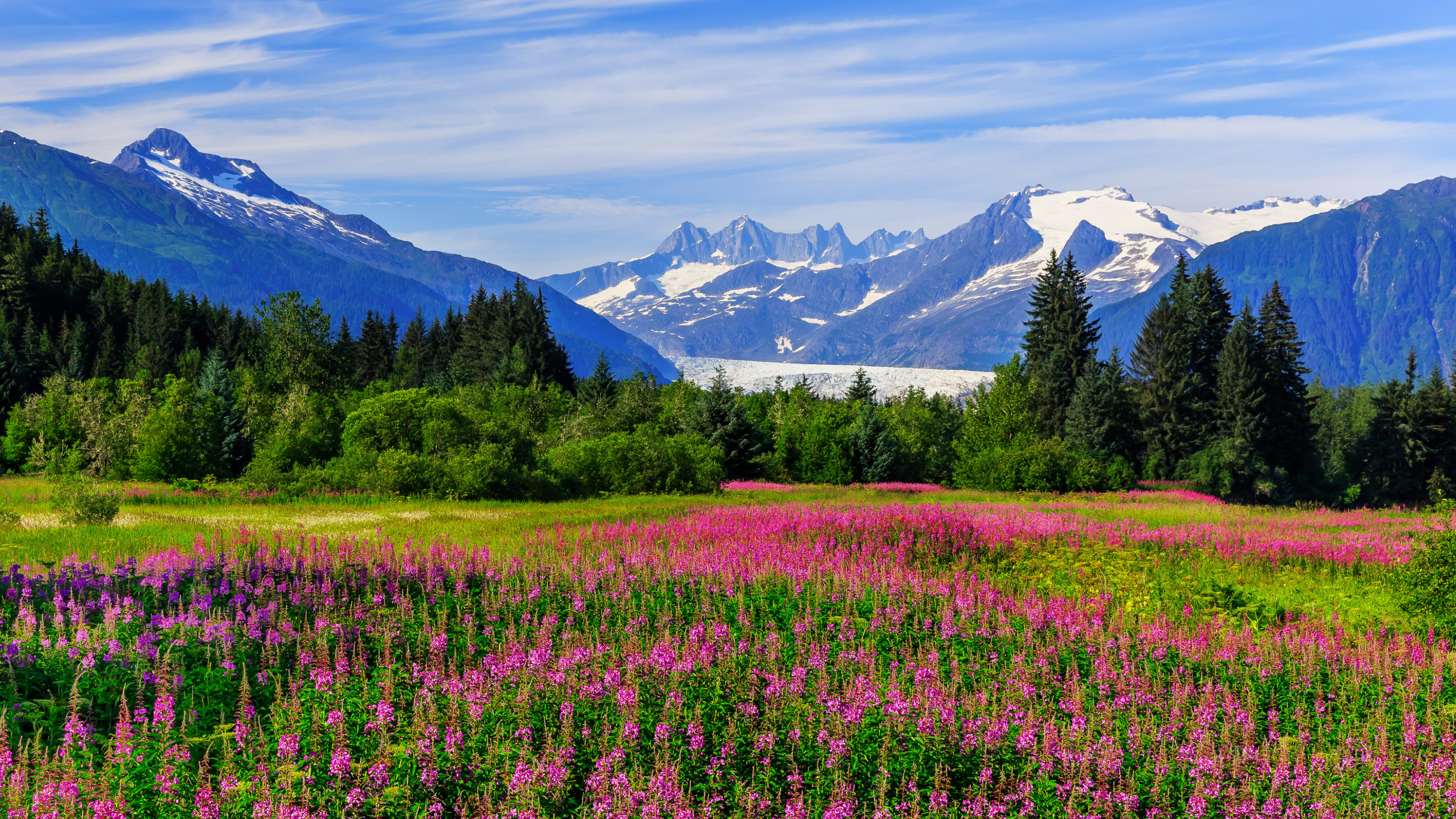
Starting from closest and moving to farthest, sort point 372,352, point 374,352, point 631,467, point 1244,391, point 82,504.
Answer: point 82,504 < point 631,467 < point 1244,391 < point 372,352 < point 374,352

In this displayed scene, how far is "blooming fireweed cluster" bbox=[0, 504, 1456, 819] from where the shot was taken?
19.1 ft

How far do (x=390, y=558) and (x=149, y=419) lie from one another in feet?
105

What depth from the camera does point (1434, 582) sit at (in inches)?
496

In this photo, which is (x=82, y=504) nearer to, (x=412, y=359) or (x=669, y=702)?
(x=669, y=702)

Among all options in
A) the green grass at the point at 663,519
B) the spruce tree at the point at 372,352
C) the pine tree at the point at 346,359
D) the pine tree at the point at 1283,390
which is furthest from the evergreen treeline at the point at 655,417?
the green grass at the point at 663,519

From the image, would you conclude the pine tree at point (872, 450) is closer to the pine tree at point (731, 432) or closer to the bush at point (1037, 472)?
the bush at point (1037, 472)

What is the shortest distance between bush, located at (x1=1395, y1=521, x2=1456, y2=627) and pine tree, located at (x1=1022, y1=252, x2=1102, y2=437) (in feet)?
160

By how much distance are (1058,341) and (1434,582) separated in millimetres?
62019

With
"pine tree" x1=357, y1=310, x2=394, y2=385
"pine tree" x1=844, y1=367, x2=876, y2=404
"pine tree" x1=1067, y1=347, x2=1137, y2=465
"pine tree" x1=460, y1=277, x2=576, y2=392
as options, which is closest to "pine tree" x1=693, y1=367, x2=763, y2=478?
"pine tree" x1=844, y1=367, x2=876, y2=404

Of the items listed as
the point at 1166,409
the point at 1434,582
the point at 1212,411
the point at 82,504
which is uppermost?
the point at 1166,409

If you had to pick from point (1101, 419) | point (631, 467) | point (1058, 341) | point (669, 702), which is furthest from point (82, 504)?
point (1058, 341)

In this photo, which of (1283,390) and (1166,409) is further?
(1166,409)

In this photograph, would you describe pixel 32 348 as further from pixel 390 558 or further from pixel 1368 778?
pixel 1368 778

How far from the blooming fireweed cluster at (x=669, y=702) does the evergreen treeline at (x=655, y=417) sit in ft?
67.7
